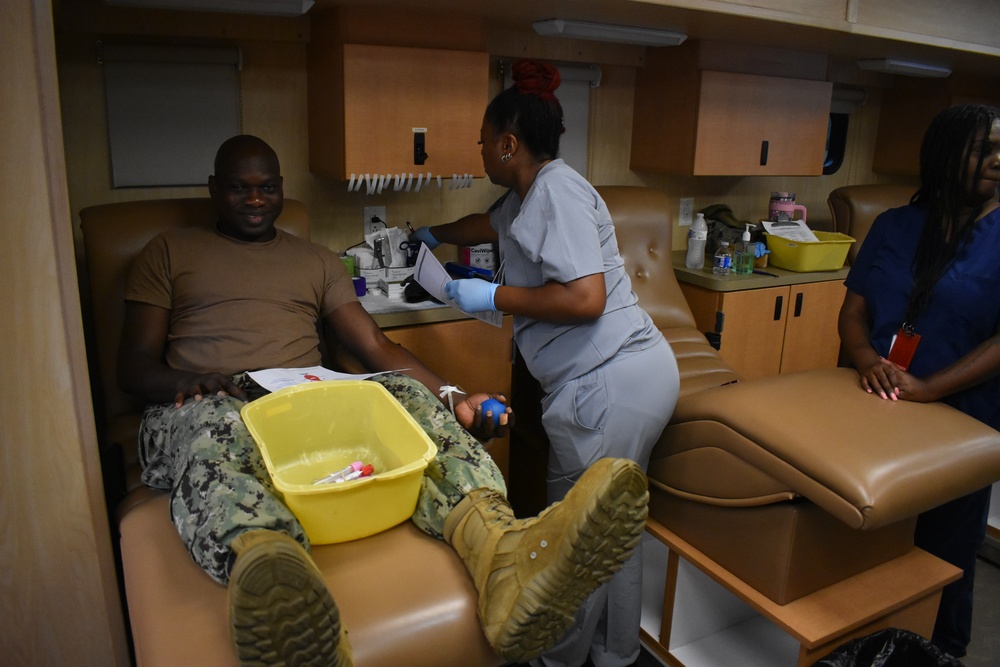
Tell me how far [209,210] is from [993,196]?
2.03 metres

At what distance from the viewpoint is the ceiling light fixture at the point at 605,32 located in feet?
8.05

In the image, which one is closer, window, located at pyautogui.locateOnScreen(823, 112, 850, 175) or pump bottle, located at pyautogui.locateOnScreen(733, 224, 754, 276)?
pump bottle, located at pyautogui.locateOnScreen(733, 224, 754, 276)

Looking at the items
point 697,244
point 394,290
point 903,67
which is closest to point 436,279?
point 394,290

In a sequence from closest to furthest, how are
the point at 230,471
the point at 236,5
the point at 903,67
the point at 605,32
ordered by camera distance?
the point at 230,471, the point at 236,5, the point at 605,32, the point at 903,67

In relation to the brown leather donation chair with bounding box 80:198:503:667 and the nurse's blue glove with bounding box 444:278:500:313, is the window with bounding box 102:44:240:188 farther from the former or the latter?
the brown leather donation chair with bounding box 80:198:503:667

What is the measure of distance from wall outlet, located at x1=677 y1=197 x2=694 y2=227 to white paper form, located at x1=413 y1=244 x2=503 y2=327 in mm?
1667

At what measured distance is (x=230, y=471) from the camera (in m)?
1.36

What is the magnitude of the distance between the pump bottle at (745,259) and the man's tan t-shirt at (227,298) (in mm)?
1788

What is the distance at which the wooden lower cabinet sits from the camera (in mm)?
2955

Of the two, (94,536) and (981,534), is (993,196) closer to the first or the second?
(981,534)

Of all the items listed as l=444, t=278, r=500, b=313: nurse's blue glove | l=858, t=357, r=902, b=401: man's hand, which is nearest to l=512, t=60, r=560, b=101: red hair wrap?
l=444, t=278, r=500, b=313: nurse's blue glove

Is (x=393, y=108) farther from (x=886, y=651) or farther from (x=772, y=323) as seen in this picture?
(x=886, y=651)

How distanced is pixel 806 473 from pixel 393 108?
5.13 ft

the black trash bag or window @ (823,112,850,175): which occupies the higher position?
window @ (823,112,850,175)
